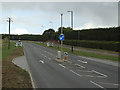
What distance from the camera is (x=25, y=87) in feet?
33.2

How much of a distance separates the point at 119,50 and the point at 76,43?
84.6 ft

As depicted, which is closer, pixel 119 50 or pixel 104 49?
pixel 119 50

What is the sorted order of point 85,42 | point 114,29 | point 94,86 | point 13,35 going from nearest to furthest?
point 94,86 → point 114,29 → point 85,42 → point 13,35

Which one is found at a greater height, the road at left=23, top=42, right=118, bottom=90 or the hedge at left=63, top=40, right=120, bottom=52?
the hedge at left=63, top=40, right=120, bottom=52

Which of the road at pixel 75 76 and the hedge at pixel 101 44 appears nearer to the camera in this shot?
the road at pixel 75 76

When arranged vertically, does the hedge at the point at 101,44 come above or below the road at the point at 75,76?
above

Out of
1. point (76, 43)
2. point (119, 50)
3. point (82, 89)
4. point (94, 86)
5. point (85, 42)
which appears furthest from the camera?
point (76, 43)

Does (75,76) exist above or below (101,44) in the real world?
below

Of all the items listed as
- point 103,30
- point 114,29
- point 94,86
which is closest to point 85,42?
point 103,30

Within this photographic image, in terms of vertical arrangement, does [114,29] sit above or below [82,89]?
above

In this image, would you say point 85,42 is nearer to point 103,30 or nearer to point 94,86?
point 103,30

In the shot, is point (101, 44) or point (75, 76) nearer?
point (75, 76)

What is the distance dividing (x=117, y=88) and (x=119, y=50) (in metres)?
30.7

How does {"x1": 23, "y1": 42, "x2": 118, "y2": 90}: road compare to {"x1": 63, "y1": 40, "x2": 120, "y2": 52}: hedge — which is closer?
{"x1": 23, "y1": 42, "x2": 118, "y2": 90}: road
